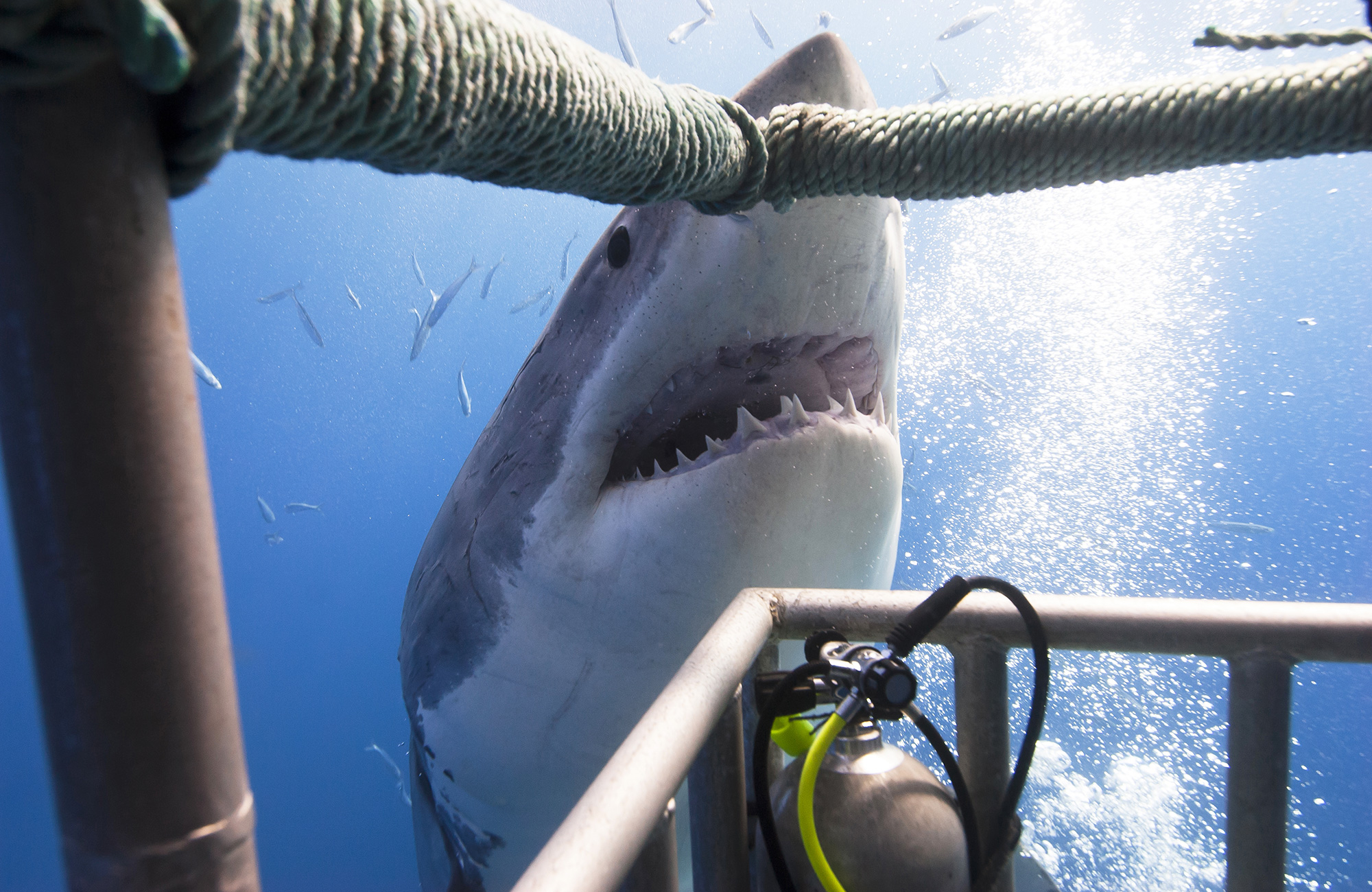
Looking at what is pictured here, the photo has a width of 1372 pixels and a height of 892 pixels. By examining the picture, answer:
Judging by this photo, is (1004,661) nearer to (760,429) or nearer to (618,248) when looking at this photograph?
(760,429)

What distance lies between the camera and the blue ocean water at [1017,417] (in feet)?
38.9

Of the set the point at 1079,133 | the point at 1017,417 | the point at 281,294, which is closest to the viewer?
the point at 1079,133

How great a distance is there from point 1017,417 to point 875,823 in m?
21.1

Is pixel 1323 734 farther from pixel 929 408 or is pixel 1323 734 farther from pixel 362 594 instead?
pixel 362 594

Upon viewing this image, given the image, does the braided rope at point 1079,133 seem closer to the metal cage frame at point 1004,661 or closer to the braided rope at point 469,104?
the braided rope at point 469,104

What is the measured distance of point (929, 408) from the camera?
22.1 metres

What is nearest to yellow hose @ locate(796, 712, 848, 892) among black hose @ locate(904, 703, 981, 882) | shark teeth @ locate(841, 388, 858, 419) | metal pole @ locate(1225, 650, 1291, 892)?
black hose @ locate(904, 703, 981, 882)

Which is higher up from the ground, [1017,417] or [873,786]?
[873,786]

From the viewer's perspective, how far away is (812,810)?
0.65m

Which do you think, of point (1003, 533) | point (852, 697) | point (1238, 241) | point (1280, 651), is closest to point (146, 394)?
point (852, 697)

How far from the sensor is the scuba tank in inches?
25.0

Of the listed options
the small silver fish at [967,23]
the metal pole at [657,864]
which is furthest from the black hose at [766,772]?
the small silver fish at [967,23]

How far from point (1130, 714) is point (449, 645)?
1272cm

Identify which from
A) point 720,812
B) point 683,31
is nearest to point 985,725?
point 720,812
